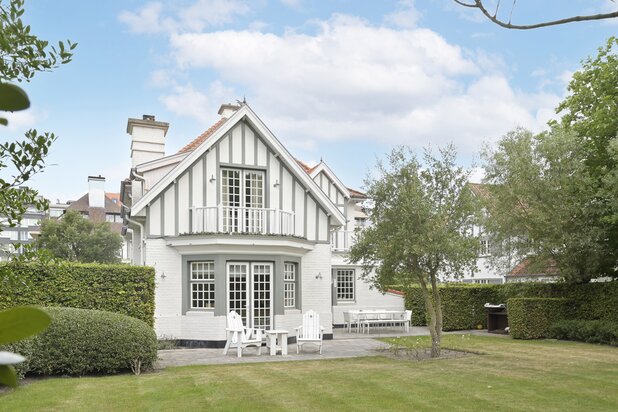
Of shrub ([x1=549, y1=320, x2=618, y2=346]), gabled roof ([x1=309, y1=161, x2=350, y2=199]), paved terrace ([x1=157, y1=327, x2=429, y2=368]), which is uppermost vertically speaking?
gabled roof ([x1=309, y1=161, x2=350, y2=199])

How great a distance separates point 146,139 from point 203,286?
744cm

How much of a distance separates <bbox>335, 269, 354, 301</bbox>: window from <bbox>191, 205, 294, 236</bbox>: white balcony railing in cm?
802

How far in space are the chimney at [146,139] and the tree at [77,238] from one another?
2115cm

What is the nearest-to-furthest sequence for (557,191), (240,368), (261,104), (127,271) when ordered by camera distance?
(240,368)
(127,271)
(557,191)
(261,104)

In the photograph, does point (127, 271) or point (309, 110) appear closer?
point (127, 271)

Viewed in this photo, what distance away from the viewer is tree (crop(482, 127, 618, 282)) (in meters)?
18.8

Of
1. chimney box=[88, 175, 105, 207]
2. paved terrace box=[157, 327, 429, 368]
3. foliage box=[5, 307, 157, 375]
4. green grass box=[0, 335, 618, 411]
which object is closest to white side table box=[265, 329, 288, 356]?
paved terrace box=[157, 327, 429, 368]

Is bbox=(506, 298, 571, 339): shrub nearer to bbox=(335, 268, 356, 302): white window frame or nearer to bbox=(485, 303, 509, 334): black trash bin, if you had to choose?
bbox=(485, 303, 509, 334): black trash bin

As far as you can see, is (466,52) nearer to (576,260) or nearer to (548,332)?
(576,260)

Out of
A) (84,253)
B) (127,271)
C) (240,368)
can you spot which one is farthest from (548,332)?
(84,253)

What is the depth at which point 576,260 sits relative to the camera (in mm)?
19406

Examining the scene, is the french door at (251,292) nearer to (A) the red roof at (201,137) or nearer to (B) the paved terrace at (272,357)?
(B) the paved terrace at (272,357)

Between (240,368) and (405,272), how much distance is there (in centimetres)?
476

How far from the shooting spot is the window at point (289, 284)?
743 inches
